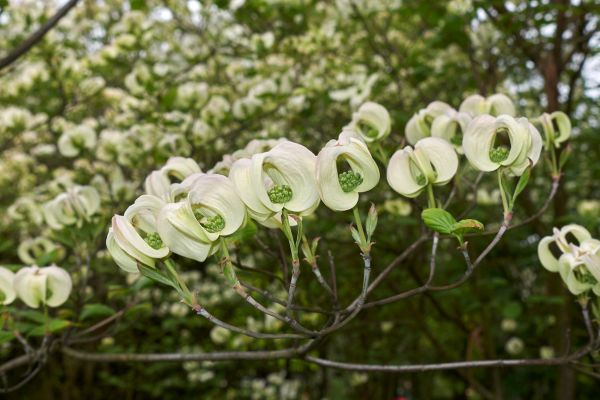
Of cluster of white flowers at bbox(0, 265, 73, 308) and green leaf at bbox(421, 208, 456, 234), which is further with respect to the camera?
cluster of white flowers at bbox(0, 265, 73, 308)

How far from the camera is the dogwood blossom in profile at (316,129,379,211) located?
39.7 inches

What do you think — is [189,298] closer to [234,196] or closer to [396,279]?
[234,196]

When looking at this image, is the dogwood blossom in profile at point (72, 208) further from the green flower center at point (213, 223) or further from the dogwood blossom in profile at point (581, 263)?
the dogwood blossom in profile at point (581, 263)

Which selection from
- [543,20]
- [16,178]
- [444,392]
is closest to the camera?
[543,20]

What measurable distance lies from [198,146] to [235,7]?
144cm

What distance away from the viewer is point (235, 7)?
393 centimetres

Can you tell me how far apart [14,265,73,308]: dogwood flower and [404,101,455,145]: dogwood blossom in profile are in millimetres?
969

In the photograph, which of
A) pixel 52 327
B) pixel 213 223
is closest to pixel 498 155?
pixel 213 223

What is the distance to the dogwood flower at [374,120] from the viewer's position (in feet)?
5.18

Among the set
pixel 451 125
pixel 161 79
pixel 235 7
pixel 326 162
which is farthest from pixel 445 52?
pixel 326 162

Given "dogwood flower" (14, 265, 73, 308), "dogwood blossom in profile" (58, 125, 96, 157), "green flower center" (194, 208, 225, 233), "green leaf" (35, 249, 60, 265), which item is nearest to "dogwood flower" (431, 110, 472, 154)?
"green flower center" (194, 208, 225, 233)

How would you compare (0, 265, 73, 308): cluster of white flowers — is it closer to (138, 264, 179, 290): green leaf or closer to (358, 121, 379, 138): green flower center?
(138, 264, 179, 290): green leaf

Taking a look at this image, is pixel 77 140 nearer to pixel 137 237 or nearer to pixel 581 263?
Answer: pixel 137 237

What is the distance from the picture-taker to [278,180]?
104 cm
